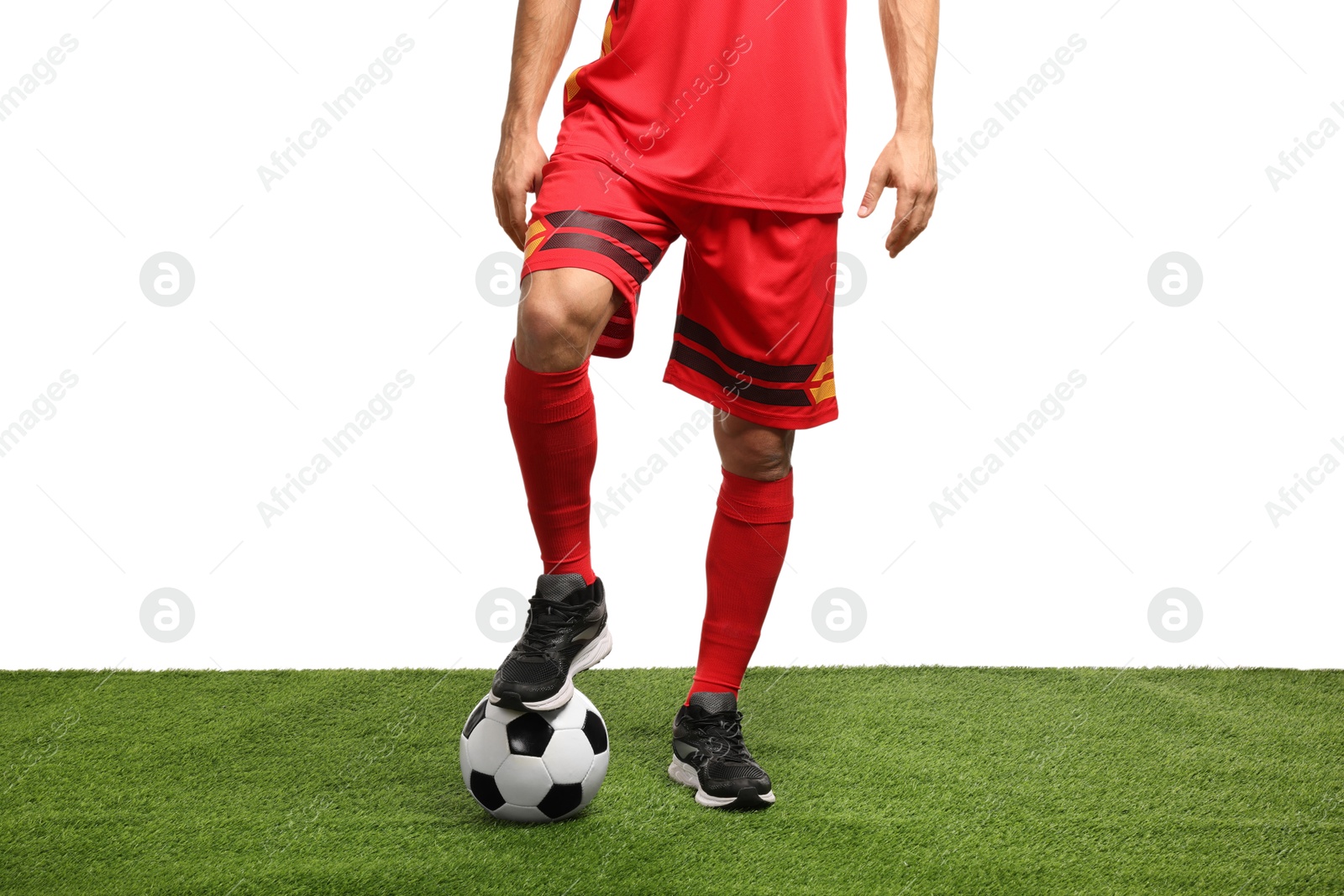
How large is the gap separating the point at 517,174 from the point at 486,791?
102cm

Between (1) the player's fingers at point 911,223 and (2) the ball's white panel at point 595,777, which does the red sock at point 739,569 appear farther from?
(1) the player's fingers at point 911,223

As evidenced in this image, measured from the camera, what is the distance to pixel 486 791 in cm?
202

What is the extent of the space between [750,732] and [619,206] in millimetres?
1225

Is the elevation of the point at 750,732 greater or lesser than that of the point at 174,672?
greater

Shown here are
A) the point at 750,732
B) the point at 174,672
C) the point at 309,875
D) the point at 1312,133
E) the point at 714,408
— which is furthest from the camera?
the point at 1312,133

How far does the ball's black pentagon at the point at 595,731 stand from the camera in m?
2.04

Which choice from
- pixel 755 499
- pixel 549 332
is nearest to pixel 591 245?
pixel 549 332

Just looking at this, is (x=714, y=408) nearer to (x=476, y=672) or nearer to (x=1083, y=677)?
(x=476, y=672)

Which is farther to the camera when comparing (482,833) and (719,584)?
(719,584)

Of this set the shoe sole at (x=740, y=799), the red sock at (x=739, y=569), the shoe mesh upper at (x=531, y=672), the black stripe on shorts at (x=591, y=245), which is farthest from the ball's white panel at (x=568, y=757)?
the black stripe on shorts at (x=591, y=245)

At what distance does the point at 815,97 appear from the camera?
201 centimetres

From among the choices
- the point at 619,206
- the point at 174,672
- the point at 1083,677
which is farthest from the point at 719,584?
the point at 174,672

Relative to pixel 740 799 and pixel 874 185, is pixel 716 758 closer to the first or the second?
pixel 740 799

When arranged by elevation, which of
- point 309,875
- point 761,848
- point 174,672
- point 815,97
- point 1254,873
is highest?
point 815,97
